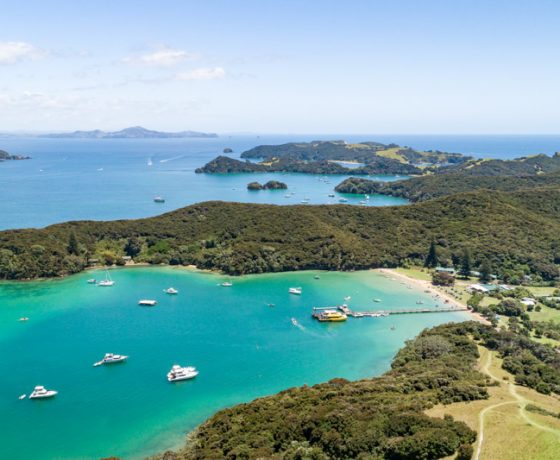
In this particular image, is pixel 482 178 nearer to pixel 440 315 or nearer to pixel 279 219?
pixel 279 219

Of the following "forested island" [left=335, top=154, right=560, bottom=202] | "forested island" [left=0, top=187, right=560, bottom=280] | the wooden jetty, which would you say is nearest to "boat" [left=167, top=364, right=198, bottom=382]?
the wooden jetty

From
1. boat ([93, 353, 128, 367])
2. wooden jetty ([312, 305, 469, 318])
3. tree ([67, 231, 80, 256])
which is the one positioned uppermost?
tree ([67, 231, 80, 256])

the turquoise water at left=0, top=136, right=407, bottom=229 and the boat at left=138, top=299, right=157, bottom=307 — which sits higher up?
the turquoise water at left=0, top=136, right=407, bottom=229

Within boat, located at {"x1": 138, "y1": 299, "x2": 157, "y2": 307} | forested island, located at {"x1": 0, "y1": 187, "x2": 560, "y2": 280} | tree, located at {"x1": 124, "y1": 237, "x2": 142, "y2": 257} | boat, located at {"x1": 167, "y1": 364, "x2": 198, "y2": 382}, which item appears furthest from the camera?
tree, located at {"x1": 124, "y1": 237, "x2": 142, "y2": 257}

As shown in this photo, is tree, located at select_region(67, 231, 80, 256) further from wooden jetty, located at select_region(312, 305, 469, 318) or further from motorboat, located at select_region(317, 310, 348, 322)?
motorboat, located at select_region(317, 310, 348, 322)

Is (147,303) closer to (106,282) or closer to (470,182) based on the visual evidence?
(106,282)

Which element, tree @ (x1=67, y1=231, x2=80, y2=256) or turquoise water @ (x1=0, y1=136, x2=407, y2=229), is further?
turquoise water @ (x1=0, y1=136, x2=407, y2=229)
